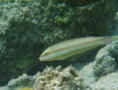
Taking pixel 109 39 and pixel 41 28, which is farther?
pixel 41 28

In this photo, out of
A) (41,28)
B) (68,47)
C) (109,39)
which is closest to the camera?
(68,47)

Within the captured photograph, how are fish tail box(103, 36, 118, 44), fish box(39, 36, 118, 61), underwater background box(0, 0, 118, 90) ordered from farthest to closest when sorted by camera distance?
1. underwater background box(0, 0, 118, 90)
2. fish tail box(103, 36, 118, 44)
3. fish box(39, 36, 118, 61)

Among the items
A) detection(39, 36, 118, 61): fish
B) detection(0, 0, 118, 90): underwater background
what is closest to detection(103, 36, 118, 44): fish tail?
detection(39, 36, 118, 61): fish

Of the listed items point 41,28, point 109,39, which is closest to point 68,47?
point 109,39

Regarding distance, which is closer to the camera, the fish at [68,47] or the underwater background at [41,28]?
the fish at [68,47]

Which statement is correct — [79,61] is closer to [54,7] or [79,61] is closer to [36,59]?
Answer: [36,59]

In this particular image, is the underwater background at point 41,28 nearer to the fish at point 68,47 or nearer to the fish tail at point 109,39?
the fish tail at point 109,39

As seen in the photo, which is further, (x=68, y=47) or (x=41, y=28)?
(x=41, y=28)

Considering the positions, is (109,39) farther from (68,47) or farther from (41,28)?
(41,28)

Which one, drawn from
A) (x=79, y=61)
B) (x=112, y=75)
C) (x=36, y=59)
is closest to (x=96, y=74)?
(x=112, y=75)

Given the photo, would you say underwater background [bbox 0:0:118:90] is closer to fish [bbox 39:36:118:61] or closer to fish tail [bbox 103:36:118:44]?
fish tail [bbox 103:36:118:44]

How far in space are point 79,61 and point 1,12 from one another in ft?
8.00

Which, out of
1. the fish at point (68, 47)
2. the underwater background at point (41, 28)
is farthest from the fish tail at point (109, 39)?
the underwater background at point (41, 28)

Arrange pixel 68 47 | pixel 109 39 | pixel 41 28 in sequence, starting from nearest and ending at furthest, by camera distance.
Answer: pixel 68 47, pixel 109 39, pixel 41 28
